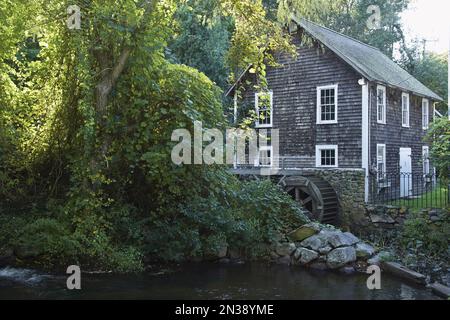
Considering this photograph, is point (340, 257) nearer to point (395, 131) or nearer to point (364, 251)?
point (364, 251)

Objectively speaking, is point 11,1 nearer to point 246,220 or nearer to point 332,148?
point 246,220

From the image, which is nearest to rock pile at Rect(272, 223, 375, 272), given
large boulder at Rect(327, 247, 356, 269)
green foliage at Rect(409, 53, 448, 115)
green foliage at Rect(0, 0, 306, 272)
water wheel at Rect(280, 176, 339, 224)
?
large boulder at Rect(327, 247, 356, 269)

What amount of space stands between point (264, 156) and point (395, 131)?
5683mm

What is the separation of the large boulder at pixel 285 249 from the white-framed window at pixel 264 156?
898cm

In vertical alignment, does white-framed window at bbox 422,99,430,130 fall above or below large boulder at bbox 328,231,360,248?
above

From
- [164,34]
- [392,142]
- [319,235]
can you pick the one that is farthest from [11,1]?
[392,142]

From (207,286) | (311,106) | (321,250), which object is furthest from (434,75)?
(207,286)

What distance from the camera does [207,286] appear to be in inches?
360

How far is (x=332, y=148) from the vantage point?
1881 cm

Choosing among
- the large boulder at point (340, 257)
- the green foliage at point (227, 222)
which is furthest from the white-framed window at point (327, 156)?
the large boulder at point (340, 257)

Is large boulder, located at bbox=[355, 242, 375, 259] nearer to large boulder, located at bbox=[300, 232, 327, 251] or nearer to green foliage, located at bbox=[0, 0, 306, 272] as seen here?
large boulder, located at bbox=[300, 232, 327, 251]

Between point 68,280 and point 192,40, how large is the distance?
52.7 ft

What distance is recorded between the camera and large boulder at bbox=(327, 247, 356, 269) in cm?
1092

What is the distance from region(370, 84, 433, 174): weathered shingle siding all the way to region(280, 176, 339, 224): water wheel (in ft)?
9.84
